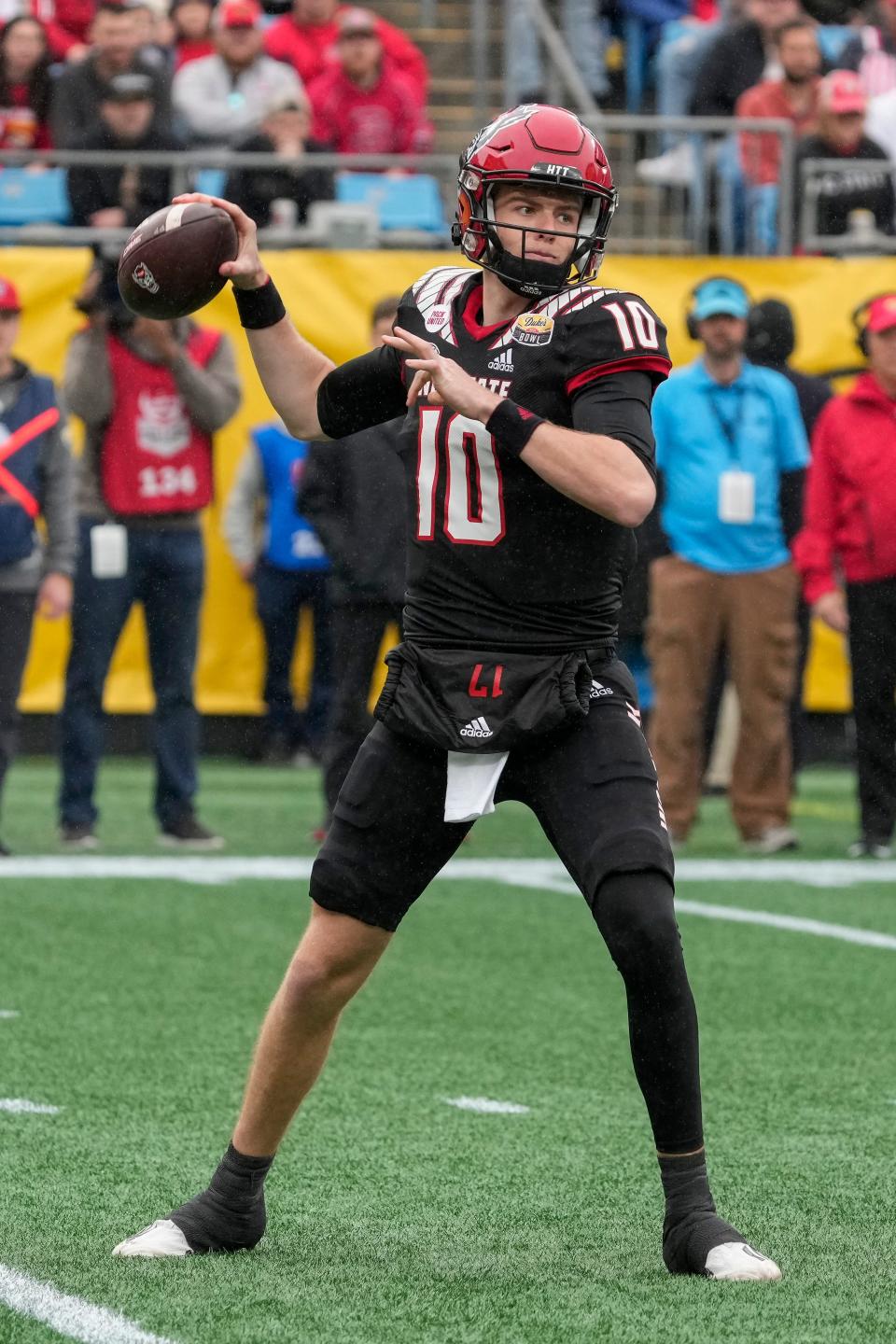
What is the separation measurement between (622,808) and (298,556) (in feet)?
27.1

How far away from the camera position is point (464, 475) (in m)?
3.75

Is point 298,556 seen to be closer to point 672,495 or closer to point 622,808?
point 672,495

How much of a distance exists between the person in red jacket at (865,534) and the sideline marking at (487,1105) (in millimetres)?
4245

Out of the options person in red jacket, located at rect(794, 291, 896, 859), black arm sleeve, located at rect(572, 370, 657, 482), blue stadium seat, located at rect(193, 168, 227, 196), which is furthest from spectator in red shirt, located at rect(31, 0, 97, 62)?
black arm sleeve, located at rect(572, 370, 657, 482)

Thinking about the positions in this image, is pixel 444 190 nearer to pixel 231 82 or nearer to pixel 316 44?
pixel 231 82

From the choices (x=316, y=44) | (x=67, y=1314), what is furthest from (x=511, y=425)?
(x=316, y=44)

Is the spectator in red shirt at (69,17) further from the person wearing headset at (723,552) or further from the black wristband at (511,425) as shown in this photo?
the black wristband at (511,425)

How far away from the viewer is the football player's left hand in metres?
3.54

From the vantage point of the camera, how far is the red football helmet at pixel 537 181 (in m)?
3.75

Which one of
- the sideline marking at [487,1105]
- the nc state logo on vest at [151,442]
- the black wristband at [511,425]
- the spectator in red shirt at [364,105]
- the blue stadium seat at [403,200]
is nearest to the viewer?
the black wristband at [511,425]

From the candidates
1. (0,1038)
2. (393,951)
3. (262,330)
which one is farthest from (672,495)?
(262,330)

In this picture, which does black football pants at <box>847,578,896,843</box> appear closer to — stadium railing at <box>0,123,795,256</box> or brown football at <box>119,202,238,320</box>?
stadium railing at <box>0,123,795,256</box>

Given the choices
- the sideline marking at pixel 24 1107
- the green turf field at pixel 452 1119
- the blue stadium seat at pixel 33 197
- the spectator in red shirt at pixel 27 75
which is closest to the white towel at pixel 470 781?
the green turf field at pixel 452 1119

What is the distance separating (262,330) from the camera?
405cm
